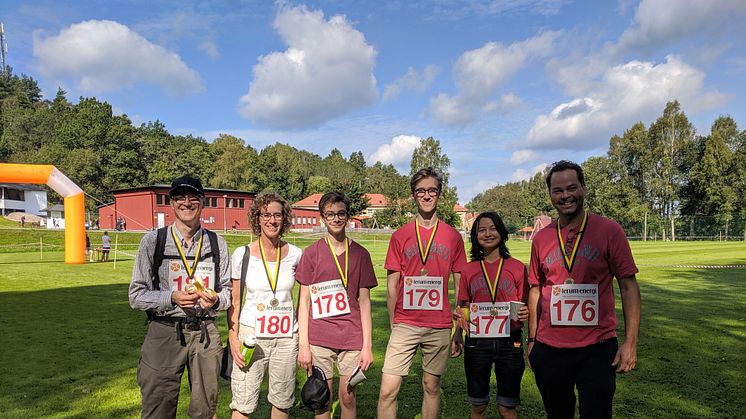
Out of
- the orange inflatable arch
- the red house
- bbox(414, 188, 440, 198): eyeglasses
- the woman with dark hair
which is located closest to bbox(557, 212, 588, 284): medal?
the woman with dark hair

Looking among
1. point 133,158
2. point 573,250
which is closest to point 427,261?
point 573,250

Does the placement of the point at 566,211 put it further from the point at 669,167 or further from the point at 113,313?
the point at 669,167

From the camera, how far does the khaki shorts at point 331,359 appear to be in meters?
3.77

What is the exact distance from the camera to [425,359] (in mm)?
3967

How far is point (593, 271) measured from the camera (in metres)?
3.11

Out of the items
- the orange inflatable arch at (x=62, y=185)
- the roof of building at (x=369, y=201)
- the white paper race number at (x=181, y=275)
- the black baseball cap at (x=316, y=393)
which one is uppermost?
the roof of building at (x=369, y=201)

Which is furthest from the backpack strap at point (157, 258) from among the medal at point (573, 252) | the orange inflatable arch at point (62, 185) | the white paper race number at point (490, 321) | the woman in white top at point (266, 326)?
the orange inflatable arch at point (62, 185)

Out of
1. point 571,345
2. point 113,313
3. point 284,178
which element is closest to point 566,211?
point 571,345

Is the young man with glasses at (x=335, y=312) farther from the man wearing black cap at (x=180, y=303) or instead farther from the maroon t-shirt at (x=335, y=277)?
the man wearing black cap at (x=180, y=303)

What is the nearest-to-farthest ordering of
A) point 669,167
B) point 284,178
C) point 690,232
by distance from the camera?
point 690,232 < point 669,167 < point 284,178

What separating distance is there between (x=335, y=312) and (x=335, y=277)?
0.28 metres

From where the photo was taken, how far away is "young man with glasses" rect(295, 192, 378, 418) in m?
3.76

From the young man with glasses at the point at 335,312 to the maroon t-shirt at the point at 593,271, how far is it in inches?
55.6

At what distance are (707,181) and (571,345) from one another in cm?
7049
